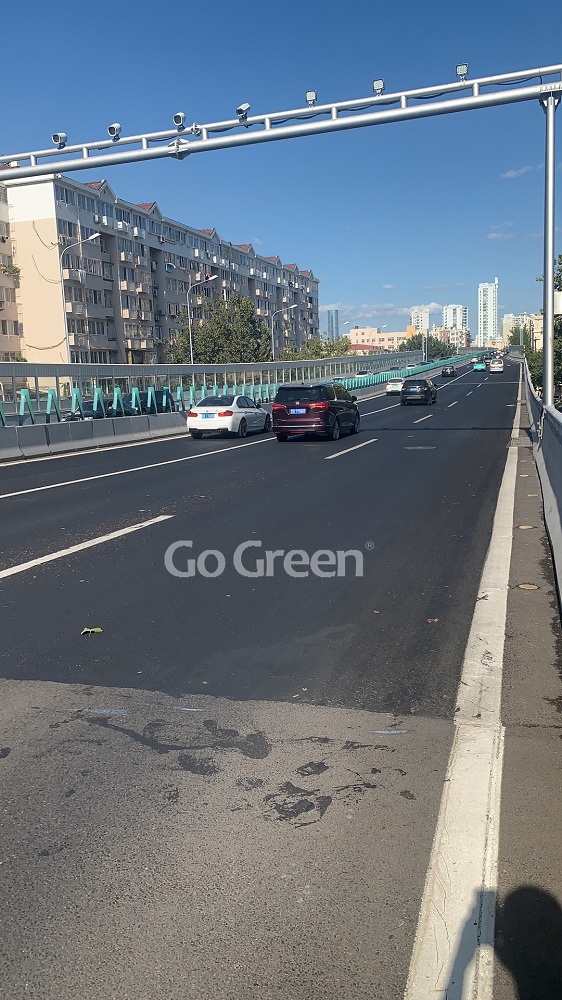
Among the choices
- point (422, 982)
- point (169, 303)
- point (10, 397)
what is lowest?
point (422, 982)

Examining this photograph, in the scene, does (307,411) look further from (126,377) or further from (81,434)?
(126,377)

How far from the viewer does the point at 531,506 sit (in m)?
11.6

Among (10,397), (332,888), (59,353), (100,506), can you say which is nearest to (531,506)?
(100,506)

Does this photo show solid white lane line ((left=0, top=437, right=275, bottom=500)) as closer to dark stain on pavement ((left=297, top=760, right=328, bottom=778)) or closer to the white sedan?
the white sedan

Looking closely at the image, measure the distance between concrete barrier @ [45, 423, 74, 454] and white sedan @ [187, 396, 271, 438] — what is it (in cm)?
456

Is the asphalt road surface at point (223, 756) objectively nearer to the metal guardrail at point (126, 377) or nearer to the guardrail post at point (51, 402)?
the metal guardrail at point (126, 377)

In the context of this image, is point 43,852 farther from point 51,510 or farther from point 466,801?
point 51,510

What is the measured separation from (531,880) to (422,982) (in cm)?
70

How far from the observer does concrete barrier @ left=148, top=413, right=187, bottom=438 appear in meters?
28.3

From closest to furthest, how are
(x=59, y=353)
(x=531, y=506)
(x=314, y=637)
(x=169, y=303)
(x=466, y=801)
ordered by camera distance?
(x=466, y=801)
(x=314, y=637)
(x=531, y=506)
(x=59, y=353)
(x=169, y=303)

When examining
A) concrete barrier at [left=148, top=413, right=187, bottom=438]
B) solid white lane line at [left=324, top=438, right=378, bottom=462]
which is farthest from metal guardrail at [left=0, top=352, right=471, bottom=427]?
solid white lane line at [left=324, top=438, right=378, bottom=462]

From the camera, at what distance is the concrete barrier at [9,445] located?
20.2 metres

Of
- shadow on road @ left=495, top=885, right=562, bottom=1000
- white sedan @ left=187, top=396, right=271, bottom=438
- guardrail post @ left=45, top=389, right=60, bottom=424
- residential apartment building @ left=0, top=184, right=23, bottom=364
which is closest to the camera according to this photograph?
shadow on road @ left=495, top=885, right=562, bottom=1000

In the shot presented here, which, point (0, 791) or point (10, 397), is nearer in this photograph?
point (0, 791)
